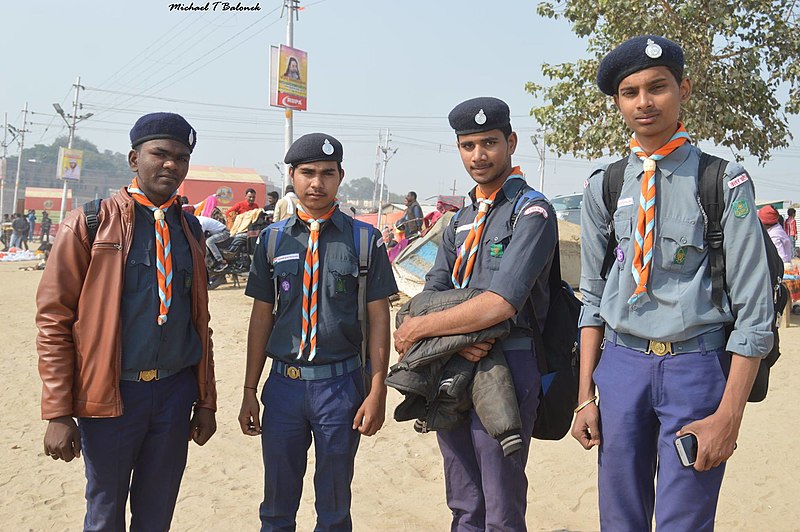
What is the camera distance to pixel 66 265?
253 cm

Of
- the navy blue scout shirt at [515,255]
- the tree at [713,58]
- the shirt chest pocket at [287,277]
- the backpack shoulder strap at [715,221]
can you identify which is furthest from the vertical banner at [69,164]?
the backpack shoulder strap at [715,221]

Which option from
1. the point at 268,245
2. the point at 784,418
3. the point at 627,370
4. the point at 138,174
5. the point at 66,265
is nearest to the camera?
the point at 627,370

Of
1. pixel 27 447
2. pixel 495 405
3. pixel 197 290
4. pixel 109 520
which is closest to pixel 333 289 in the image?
pixel 197 290

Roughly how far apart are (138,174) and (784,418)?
5.85 m

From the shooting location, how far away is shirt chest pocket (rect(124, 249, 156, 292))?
2.65m

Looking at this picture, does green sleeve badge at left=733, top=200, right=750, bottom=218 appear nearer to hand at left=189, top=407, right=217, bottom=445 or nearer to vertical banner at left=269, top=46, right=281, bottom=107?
hand at left=189, top=407, right=217, bottom=445

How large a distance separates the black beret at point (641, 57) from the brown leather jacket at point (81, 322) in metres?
2.07

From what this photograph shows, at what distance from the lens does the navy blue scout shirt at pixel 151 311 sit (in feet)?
8.64

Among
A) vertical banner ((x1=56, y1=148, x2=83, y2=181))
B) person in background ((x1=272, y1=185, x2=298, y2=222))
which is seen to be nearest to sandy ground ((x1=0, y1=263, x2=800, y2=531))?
person in background ((x1=272, y1=185, x2=298, y2=222))

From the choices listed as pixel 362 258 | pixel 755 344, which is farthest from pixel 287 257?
pixel 755 344

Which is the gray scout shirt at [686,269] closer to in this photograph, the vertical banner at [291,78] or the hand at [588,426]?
the hand at [588,426]

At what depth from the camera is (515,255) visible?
2471mm

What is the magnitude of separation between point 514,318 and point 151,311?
4.99ft

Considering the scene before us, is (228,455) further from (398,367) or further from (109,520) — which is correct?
(398,367)
